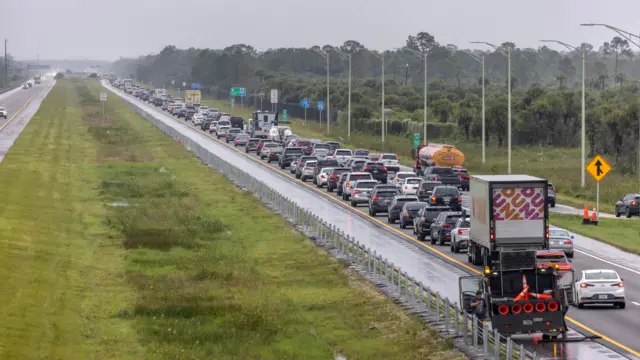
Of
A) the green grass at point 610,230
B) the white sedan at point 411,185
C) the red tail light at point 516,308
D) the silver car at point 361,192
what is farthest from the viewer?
the white sedan at point 411,185

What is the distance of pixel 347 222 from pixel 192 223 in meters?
7.80

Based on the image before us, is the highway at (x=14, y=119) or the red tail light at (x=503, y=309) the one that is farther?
the highway at (x=14, y=119)

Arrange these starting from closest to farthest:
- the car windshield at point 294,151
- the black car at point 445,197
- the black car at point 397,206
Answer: the black car at point 397,206 → the black car at point 445,197 → the car windshield at point 294,151

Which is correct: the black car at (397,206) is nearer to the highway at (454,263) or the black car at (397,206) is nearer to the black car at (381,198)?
the highway at (454,263)

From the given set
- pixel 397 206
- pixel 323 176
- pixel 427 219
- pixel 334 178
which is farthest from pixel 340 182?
pixel 427 219

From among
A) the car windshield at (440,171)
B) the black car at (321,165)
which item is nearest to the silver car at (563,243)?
the car windshield at (440,171)

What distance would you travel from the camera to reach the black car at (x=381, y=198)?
6288 cm

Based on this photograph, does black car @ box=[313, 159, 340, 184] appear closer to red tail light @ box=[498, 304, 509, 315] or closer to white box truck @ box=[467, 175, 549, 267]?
white box truck @ box=[467, 175, 549, 267]

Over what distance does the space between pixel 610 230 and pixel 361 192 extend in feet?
51.9

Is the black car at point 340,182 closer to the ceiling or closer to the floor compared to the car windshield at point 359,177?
closer to the floor

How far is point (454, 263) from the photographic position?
44.9 meters

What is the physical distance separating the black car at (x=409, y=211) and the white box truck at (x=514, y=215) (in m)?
21.8

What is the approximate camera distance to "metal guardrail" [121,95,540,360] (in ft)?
87.1

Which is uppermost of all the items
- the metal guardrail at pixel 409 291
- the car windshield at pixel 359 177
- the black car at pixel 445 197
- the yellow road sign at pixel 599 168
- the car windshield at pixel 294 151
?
the yellow road sign at pixel 599 168
